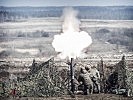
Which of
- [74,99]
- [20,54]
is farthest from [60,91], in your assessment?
[20,54]

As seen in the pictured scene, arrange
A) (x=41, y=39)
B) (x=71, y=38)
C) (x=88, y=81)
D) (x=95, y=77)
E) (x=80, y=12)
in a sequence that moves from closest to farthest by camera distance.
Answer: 1. (x=88, y=81)
2. (x=95, y=77)
3. (x=71, y=38)
4. (x=80, y=12)
5. (x=41, y=39)

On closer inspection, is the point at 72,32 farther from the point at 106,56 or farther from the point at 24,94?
the point at 24,94

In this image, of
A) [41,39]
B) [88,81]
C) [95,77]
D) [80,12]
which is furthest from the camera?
[41,39]

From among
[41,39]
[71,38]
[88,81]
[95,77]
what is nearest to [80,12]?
[71,38]

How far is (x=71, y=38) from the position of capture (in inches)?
615

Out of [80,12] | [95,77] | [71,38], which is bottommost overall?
[95,77]

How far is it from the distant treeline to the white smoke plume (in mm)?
424

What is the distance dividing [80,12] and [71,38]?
163 centimetres

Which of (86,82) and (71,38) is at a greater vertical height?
(71,38)

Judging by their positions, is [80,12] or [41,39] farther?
[41,39]

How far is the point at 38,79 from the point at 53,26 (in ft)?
13.1

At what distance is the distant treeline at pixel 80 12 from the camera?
15.8 metres

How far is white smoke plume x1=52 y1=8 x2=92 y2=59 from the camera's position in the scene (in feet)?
50.8

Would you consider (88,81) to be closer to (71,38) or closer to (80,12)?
(71,38)
